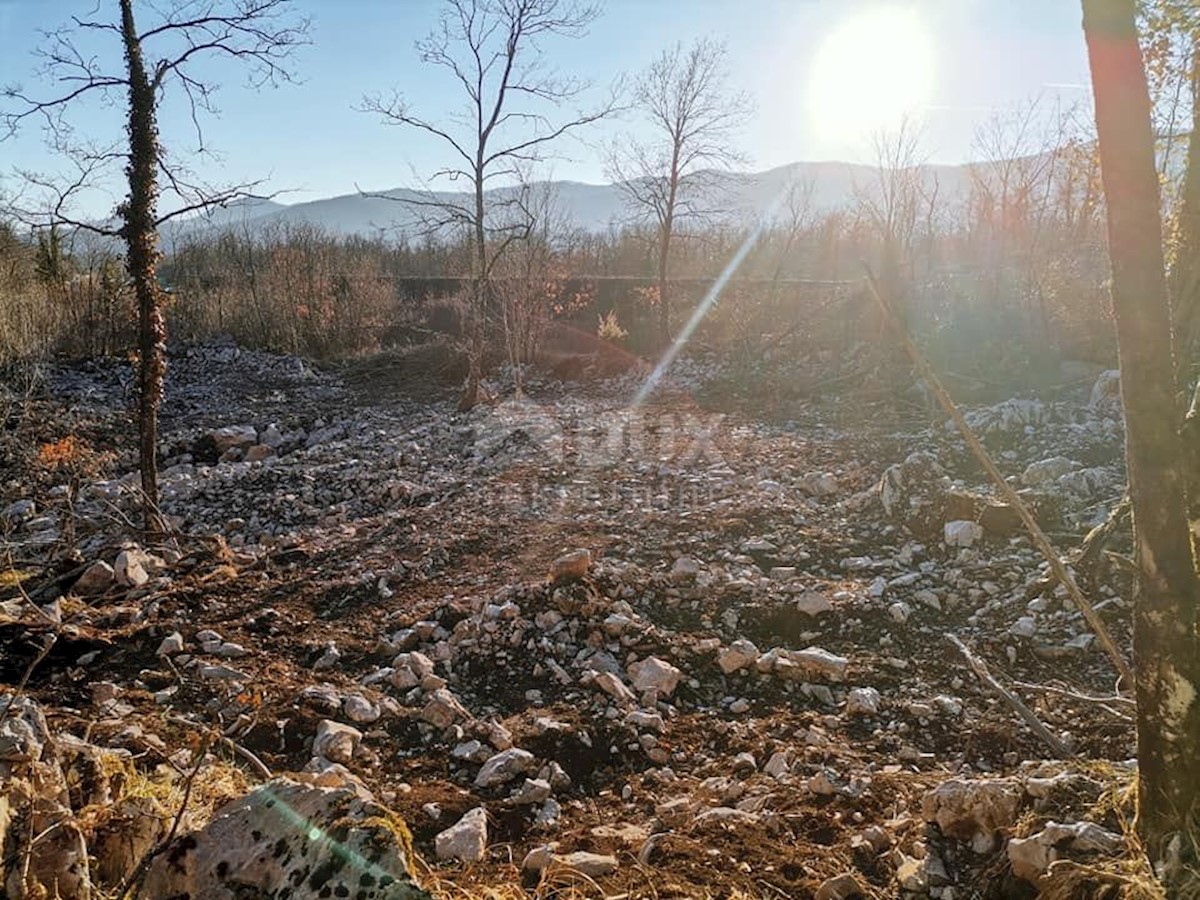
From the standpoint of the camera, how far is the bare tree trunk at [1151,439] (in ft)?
5.38

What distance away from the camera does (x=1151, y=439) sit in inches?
66.5

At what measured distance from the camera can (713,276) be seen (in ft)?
70.8

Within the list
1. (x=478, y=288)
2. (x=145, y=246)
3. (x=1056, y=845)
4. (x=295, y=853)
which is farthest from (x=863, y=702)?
(x=478, y=288)

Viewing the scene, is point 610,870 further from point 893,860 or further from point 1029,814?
point 1029,814

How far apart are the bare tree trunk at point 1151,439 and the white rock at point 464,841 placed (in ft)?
6.02

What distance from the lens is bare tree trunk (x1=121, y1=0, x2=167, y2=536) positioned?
5.65 meters

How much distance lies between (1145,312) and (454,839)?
95.7 inches

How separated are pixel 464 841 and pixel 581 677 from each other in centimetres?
127

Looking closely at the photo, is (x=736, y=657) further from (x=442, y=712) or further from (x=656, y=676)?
(x=442, y=712)

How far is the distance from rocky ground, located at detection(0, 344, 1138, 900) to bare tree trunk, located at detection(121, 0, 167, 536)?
716 millimetres

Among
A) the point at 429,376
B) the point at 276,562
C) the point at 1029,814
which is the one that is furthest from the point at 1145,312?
the point at 429,376

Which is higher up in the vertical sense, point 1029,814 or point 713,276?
point 713,276

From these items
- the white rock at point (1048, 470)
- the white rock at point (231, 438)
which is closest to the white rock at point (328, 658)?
the white rock at point (1048, 470)

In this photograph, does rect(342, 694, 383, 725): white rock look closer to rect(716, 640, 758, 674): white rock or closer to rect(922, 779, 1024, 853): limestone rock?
rect(716, 640, 758, 674): white rock
